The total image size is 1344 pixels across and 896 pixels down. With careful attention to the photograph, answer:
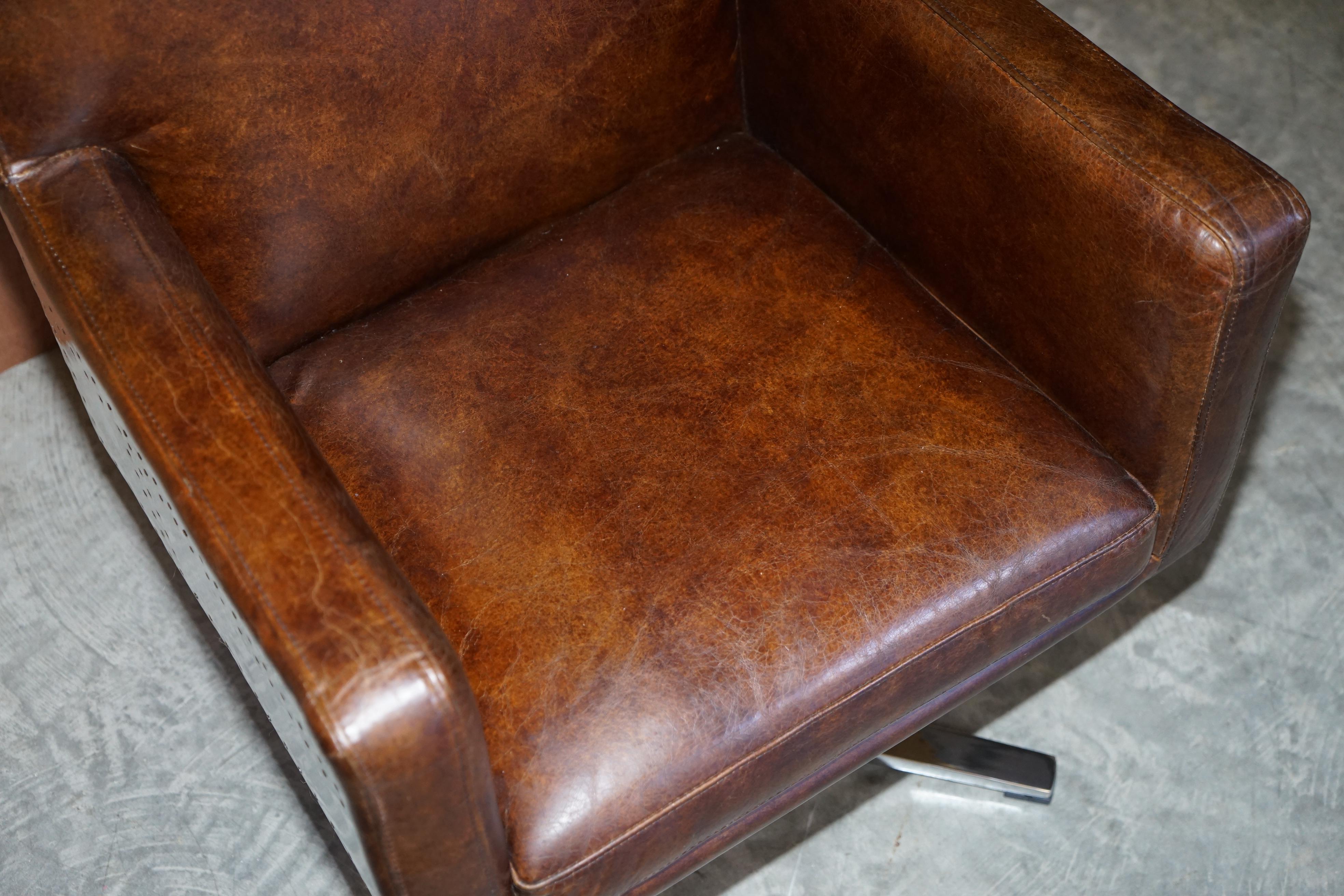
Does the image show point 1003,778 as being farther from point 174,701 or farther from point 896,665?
point 174,701

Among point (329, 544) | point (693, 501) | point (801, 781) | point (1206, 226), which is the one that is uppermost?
point (1206, 226)

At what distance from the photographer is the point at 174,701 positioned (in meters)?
1.58

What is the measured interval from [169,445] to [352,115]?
389 millimetres

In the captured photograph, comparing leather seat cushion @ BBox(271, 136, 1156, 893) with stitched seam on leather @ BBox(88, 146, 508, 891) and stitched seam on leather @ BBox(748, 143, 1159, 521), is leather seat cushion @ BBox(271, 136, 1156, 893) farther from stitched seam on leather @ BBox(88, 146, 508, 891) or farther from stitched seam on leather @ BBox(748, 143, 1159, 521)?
stitched seam on leather @ BBox(88, 146, 508, 891)

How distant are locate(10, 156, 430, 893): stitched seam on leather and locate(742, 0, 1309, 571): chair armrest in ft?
2.16

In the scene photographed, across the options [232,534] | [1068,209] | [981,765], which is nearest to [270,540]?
[232,534]

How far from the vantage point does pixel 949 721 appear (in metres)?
1.58

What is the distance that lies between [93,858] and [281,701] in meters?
0.65

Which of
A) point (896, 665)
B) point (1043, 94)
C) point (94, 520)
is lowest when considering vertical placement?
point (94, 520)

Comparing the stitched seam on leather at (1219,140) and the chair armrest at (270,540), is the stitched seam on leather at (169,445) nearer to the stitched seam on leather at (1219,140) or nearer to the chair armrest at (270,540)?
the chair armrest at (270,540)


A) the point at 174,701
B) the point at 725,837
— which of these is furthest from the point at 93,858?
Answer: the point at 725,837

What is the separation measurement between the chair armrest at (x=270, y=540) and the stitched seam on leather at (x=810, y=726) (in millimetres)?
56

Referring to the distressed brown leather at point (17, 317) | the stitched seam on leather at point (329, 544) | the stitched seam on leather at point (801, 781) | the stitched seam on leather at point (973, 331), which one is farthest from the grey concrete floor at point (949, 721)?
the stitched seam on leather at point (329, 544)

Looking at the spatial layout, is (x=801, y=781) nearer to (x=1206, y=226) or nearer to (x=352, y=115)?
(x=1206, y=226)
